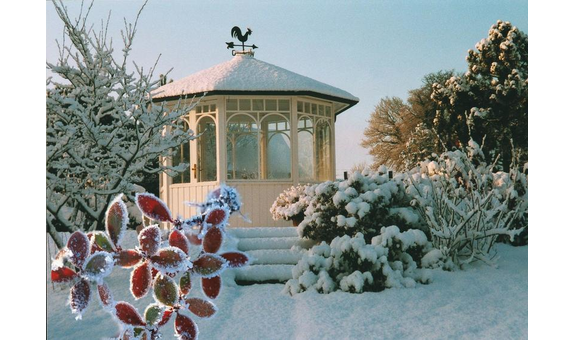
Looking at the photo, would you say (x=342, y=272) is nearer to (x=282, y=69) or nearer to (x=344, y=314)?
(x=344, y=314)

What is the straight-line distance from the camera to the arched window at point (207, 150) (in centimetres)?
1005

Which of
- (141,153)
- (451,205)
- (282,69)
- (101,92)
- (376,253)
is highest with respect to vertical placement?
(282,69)

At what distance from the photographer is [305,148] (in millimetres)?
10227

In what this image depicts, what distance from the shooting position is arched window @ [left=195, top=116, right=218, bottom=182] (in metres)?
10.1

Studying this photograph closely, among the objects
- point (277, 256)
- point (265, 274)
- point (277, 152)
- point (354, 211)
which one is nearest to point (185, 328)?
point (265, 274)

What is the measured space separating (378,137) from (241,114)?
15.4m

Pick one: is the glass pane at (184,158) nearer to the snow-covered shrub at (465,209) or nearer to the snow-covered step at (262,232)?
the snow-covered step at (262,232)

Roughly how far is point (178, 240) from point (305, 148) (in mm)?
9054

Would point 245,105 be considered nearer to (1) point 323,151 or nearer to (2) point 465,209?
(1) point 323,151

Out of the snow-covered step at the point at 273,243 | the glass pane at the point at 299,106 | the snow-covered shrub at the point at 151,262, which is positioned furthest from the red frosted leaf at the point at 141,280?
the glass pane at the point at 299,106

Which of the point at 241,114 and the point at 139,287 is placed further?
the point at 241,114

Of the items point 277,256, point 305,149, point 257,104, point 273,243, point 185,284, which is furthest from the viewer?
point 305,149
